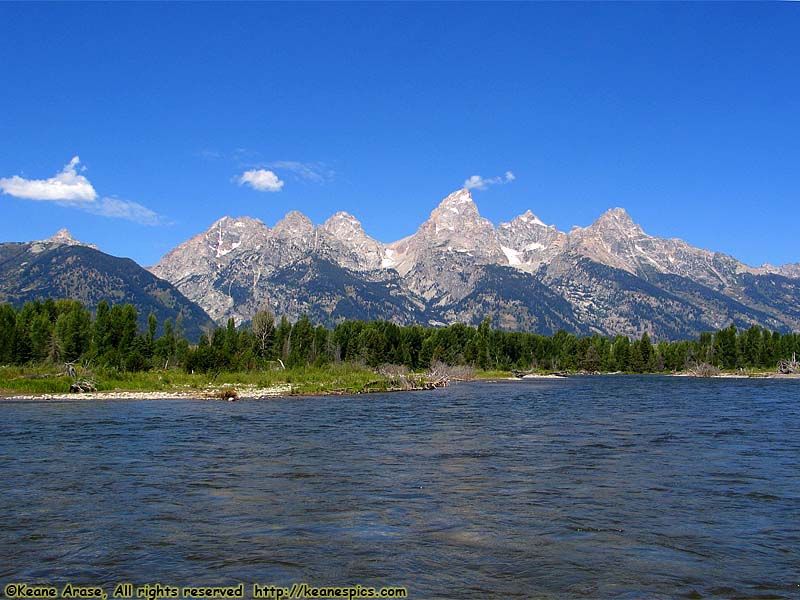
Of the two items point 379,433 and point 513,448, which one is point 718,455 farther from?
point 379,433

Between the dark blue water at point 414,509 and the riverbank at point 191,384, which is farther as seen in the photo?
the riverbank at point 191,384

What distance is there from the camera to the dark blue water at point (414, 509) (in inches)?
613

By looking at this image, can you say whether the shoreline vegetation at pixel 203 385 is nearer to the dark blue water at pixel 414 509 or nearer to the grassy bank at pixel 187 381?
the grassy bank at pixel 187 381

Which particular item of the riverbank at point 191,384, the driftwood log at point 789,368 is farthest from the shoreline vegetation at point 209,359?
the driftwood log at point 789,368

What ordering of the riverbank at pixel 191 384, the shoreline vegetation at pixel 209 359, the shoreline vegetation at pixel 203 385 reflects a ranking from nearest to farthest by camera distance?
the shoreline vegetation at pixel 203 385 < the riverbank at pixel 191 384 < the shoreline vegetation at pixel 209 359

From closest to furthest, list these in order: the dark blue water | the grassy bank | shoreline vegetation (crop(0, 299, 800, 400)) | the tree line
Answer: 1. the dark blue water
2. the grassy bank
3. shoreline vegetation (crop(0, 299, 800, 400))
4. the tree line

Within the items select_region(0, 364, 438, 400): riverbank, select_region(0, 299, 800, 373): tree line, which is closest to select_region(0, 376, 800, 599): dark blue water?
select_region(0, 364, 438, 400): riverbank

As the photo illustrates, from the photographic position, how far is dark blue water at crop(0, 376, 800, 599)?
15.6 meters

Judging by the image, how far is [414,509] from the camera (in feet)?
73.3

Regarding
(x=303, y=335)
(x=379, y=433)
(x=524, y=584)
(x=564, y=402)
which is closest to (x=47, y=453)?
(x=379, y=433)

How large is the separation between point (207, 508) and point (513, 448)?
69.2 feet

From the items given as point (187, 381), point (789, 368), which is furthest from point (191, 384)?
point (789, 368)

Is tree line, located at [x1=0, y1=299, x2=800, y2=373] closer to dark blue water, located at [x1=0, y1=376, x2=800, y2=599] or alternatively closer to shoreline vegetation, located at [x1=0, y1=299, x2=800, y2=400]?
shoreline vegetation, located at [x1=0, y1=299, x2=800, y2=400]

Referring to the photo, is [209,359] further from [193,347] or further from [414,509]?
[414,509]
